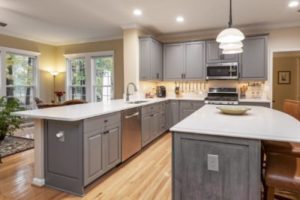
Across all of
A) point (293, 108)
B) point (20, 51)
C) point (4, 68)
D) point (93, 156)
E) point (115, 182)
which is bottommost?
point (115, 182)

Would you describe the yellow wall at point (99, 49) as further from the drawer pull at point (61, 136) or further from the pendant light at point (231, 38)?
the pendant light at point (231, 38)

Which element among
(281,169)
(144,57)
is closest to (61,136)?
(281,169)

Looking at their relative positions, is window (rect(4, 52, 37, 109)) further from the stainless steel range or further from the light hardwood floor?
the stainless steel range

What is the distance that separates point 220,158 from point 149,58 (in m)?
3.80

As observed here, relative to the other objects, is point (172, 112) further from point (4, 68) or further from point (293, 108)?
point (4, 68)

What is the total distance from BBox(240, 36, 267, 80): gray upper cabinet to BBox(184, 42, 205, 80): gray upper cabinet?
37.4 inches

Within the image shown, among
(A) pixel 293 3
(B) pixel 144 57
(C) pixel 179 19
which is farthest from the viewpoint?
(B) pixel 144 57

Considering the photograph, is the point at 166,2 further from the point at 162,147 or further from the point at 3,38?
the point at 3,38

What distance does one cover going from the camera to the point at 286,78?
24.3 ft

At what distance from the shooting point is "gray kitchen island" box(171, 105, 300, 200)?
1.50 meters

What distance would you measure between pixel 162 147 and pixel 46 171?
2.21 m

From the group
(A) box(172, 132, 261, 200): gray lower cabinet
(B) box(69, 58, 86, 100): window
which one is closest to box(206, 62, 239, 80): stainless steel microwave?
(A) box(172, 132, 261, 200): gray lower cabinet

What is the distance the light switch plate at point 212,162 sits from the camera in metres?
1.60

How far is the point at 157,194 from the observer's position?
2367mm
